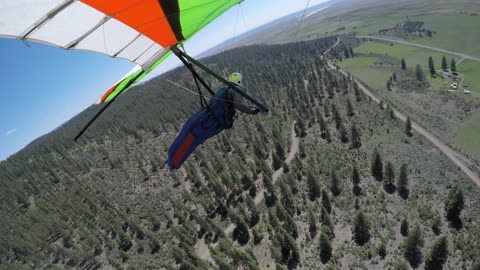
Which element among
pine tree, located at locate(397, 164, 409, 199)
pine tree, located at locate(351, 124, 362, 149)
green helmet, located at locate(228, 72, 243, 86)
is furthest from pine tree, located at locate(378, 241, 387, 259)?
green helmet, located at locate(228, 72, 243, 86)

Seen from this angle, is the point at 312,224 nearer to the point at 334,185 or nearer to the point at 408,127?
the point at 334,185

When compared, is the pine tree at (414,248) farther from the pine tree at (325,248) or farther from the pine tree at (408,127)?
the pine tree at (408,127)

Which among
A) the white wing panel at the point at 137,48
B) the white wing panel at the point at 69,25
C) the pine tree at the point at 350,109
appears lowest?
the pine tree at the point at 350,109

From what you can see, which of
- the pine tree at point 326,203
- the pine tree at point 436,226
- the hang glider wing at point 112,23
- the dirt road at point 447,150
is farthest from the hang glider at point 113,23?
the dirt road at point 447,150

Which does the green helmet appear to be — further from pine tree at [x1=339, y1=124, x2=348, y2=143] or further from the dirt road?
pine tree at [x1=339, y1=124, x2=348, y2=143]

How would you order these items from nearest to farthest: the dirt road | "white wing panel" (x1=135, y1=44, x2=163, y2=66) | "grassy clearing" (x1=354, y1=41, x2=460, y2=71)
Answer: "white wing panel" (x1=135, y1=44, x2=163, y2=66)
the dirt road
"grassy clearing" (x1=354, y1=41, x2=460, y2=71)

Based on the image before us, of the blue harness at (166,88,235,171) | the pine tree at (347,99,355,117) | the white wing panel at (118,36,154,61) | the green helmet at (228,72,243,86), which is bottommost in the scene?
the pine tree at (347,99,355,117)

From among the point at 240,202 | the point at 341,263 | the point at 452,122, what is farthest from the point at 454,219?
the point at 452,122

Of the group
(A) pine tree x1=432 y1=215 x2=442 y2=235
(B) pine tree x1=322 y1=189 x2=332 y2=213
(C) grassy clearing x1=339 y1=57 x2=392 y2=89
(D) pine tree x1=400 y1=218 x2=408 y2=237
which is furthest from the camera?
(C) grassy clearing x1=339 y1=57 x2=392 y2=89
